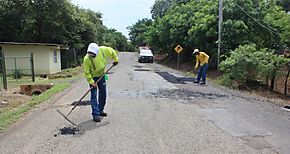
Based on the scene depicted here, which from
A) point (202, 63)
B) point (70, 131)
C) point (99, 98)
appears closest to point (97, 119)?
point (99, 98)

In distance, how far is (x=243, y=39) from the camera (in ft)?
71.9

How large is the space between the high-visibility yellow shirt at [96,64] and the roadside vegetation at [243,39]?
10016mm

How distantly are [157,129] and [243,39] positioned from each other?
1727 cm

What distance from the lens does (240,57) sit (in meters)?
15.7

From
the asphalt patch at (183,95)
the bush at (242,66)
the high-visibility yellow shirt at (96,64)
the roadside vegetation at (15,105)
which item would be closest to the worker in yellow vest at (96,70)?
the high-visibility yellow shirt at (96,64)

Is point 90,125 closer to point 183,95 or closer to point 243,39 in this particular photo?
point 183,95

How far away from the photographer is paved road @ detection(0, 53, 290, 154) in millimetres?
5238

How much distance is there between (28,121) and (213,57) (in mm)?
18581

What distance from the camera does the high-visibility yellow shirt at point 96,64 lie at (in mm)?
7059

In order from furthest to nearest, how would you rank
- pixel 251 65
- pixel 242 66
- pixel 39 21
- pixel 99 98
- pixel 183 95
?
1. pixel 39 21
2. pixel 242 66
3. pixel 251 65
4. pixel 183 95
5. pixel 99 98

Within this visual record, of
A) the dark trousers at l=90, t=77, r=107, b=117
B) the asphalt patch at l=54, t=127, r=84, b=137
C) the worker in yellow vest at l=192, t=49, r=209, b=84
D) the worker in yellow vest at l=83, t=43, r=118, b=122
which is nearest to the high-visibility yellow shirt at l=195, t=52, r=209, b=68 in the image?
A: the worker in yellow vest at l=192, t=49, r=209, b=84

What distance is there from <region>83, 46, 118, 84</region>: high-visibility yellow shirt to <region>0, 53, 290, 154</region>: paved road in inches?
40.5

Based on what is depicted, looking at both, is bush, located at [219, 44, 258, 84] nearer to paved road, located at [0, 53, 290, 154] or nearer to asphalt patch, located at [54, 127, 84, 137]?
paved road, located at [0, 53, 290, 154]

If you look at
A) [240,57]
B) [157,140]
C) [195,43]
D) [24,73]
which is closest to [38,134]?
[157,140]
